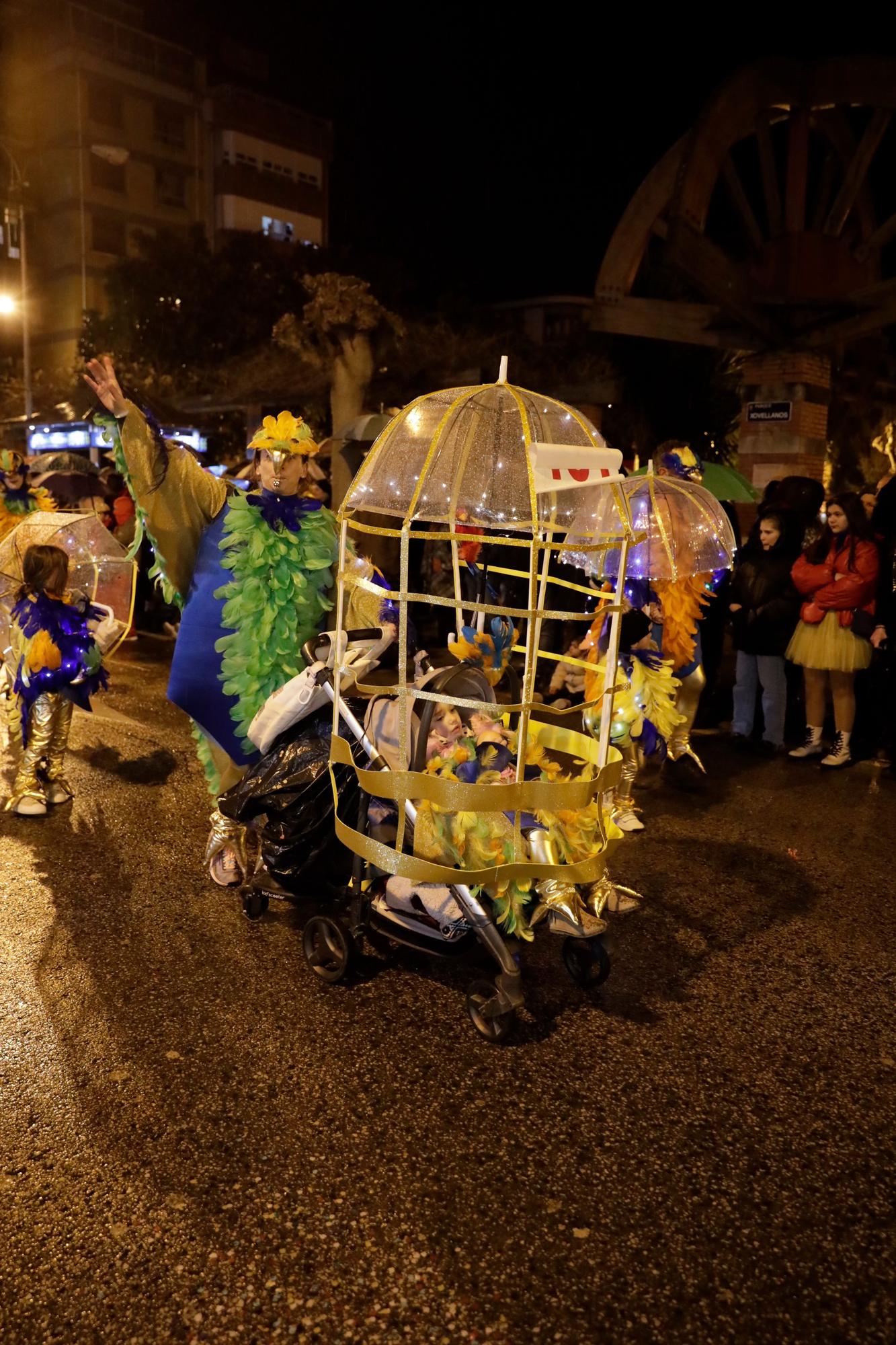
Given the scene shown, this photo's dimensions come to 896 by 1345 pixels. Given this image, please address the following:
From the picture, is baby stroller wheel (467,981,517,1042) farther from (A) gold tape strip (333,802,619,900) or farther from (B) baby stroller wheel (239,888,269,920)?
(B) baby stroller wheel (239,888,269,920)

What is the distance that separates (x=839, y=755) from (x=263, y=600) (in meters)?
4.45

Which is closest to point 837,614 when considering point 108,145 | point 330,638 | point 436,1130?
point 330,638

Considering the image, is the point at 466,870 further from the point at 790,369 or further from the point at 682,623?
the point at 790,369

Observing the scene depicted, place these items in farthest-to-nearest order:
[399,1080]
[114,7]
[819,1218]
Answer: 1. [114,7]
2. [399,1080]
3. [819,1218]

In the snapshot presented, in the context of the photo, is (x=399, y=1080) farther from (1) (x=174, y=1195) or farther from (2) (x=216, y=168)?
(2) (x=216, y=168)

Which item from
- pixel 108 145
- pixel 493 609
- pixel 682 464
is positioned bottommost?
pixel 493 609

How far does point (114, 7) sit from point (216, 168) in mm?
6191

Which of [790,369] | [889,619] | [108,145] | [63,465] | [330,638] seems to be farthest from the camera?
[108,145]

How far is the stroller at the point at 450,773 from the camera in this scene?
308cm

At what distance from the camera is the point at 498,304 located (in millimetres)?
27000

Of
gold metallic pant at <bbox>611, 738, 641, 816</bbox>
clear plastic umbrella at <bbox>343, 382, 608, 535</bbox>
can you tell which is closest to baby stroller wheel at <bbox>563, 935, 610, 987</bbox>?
gold metallic pant at <bbox>611, 738, 641, 816</bbox>

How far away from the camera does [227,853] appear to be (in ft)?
14.4

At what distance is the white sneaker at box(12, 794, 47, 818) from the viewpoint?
5.34m

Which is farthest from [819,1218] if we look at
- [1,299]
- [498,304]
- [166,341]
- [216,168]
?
[216,168]
